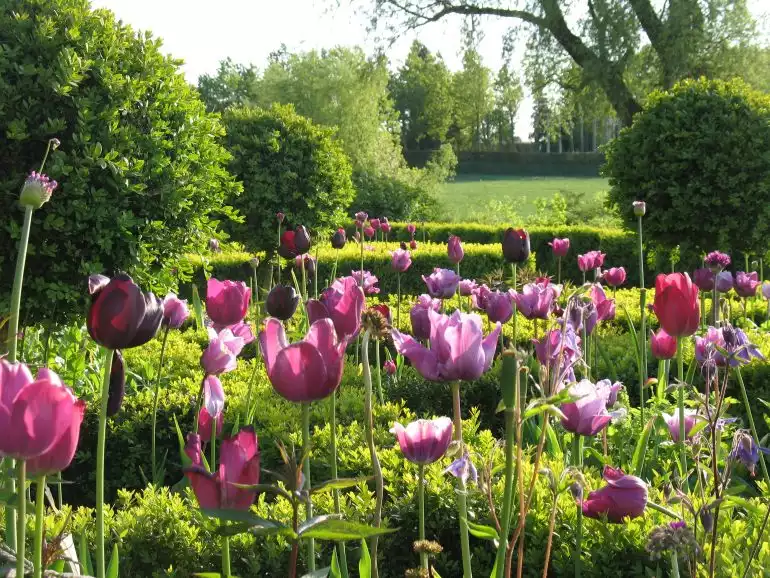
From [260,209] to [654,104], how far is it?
5.06 metres

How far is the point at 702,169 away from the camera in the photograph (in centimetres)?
737

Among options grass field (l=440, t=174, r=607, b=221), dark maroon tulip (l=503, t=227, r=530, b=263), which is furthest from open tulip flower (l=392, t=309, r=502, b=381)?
grass field (l=440, t=174, r=607, b=221)

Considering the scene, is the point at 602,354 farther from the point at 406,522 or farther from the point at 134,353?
the point at 134,353

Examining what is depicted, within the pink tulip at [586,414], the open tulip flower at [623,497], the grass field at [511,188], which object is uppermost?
the grass field at [511,188]

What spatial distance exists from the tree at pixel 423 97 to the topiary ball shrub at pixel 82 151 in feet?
123

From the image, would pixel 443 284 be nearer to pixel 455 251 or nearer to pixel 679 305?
pixel 455 251

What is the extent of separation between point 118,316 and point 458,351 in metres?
0.59

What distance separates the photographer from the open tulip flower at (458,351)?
128cm

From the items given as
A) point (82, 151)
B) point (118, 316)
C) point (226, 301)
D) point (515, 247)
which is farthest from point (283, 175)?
point (118, 316)

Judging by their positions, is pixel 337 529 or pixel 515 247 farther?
pixel 515 247

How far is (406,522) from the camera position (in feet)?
8.09

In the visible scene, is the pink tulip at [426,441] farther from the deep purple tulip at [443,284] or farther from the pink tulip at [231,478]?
the deep purple tulip at [443,284]

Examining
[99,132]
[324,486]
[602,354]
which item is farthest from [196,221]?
[324,486]

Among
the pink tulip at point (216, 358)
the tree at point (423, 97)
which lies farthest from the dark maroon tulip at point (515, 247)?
the tree at point (423, 97)
